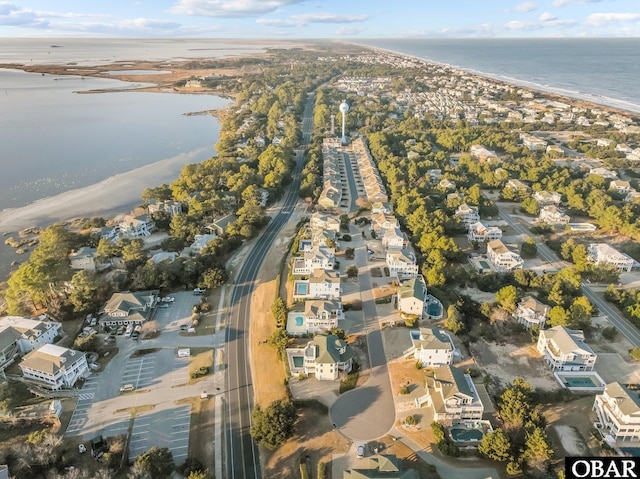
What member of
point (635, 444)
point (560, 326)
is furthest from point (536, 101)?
point (635, 444)

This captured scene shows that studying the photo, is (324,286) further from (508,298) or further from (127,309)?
(127,309)

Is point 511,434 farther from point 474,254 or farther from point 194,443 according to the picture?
point 474,254

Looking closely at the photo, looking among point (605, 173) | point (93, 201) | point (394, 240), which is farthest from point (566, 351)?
point (93, 201)

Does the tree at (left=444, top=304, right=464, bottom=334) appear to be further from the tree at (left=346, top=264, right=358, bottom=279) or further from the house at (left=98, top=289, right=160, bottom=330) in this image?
the house at (left=98, top=289, right=160, bottom=330)

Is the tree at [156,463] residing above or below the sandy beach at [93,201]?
below

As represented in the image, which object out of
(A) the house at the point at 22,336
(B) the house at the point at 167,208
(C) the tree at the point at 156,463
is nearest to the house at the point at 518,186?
(B) the house at the point at 167,208

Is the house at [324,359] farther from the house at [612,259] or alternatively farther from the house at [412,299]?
the house at [612,259]

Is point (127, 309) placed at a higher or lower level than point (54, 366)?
lower
